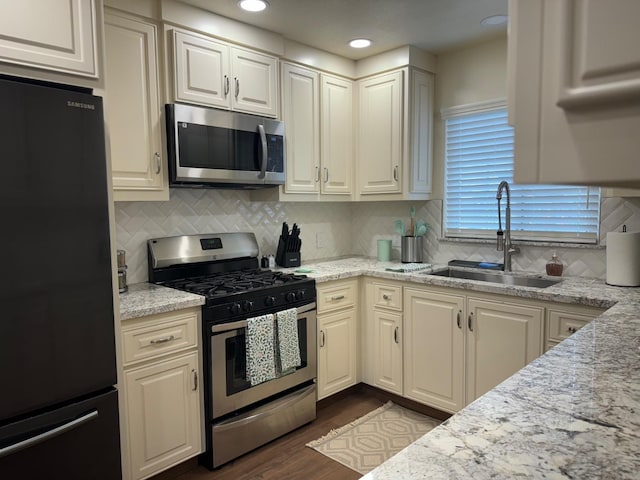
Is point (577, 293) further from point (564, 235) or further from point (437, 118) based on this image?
point (437, 118)

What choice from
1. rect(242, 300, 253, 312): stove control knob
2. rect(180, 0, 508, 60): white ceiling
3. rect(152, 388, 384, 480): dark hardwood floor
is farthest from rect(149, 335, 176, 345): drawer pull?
rect(180, 0, 508, 60): white ceiling

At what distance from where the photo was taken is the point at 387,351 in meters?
3.15

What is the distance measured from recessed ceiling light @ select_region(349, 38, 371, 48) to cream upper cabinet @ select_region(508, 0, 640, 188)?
3.00 metres

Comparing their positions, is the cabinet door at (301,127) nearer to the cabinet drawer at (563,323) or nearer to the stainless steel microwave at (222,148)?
the stainless steel microwave at (222,148)

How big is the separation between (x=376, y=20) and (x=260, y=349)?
2.12m

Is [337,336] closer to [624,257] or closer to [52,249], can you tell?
[624,257]

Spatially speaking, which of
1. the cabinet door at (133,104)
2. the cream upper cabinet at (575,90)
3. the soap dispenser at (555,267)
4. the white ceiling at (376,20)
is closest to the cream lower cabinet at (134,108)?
the cabinet door at (133,104)

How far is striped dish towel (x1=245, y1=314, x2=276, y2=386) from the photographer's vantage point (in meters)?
2.46

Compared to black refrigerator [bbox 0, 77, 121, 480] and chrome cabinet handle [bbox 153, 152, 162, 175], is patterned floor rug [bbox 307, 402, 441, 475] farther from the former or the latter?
chrome cabinet handle [bbox 153, 152, 162, 175]

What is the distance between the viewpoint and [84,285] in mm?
1686

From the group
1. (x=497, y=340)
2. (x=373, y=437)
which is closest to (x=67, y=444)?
(x=373, y=437)

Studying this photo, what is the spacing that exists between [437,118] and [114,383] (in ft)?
9.51

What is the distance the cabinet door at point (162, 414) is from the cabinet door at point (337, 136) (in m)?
1.73

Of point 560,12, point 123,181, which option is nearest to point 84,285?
point 123,181
